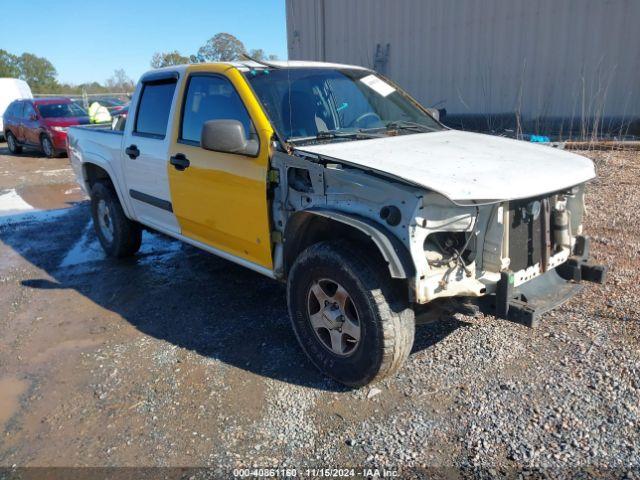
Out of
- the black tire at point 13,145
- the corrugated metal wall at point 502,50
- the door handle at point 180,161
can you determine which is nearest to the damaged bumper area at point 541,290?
the door handle at point 180,161

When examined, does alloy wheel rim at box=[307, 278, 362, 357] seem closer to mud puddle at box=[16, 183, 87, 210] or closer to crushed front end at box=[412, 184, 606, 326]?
crushed front end at box=[412, 184, 606, 326]

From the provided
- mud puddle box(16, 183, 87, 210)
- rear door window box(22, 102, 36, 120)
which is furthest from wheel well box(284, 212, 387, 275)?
rear door window box(22, 102, 36, 120)

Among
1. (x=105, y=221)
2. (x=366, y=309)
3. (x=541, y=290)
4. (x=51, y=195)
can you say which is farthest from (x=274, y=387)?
(x=51, y=195)

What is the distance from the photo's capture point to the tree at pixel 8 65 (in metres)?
49.1

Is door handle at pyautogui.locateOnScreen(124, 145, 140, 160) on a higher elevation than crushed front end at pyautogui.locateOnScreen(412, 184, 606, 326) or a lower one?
higher

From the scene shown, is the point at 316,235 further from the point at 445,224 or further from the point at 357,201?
the point at 445,224

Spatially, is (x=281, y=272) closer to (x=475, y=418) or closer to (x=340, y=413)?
(x=340, y=413)

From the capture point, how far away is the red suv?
47.5 ft

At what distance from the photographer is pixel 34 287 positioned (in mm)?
5141

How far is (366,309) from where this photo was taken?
287 cm

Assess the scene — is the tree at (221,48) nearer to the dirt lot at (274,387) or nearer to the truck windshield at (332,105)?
the truck windshield at (332,105)

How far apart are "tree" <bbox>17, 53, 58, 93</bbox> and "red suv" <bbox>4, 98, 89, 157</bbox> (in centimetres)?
4056

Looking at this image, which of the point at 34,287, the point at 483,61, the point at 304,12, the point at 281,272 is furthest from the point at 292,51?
the point at 281,272

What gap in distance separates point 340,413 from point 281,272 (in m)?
1.04
